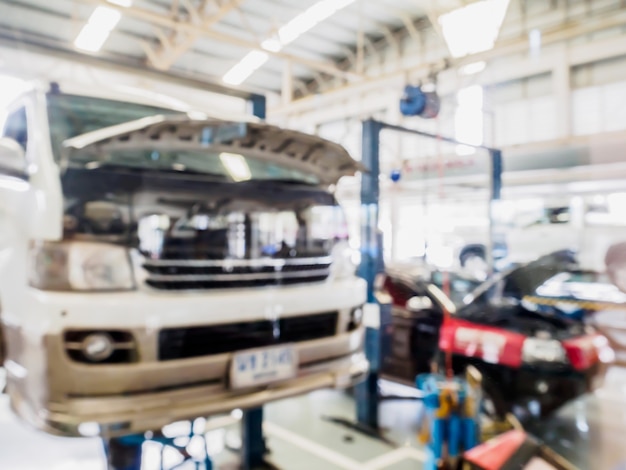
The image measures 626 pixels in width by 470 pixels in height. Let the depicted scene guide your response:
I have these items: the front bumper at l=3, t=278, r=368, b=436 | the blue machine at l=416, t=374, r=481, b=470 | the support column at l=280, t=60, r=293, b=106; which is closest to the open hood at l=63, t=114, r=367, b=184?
the front bumper at l=3, t=278, r=368, b=436

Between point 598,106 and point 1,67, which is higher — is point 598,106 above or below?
above

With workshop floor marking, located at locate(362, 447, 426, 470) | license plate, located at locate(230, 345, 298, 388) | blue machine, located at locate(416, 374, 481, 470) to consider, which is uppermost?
license plate, located at locate(230, 345, 298, 388)

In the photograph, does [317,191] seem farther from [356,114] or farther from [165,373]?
[356,114]

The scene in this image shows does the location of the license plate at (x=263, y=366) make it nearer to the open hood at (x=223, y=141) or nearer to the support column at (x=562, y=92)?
the open hood at (x=223, y=141)

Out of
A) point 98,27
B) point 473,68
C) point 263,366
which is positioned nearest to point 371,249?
point 263,366

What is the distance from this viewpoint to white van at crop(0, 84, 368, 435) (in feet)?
3.96

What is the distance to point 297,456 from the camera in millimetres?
2324

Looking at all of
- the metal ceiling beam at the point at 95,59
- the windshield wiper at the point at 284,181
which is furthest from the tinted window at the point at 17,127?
the windshield wiper at the point at 284,181

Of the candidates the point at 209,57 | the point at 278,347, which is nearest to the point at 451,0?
the point at 209,57

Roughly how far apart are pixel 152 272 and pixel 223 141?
453 millimetres

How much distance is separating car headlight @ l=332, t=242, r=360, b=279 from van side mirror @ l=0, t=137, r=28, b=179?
1102 mm

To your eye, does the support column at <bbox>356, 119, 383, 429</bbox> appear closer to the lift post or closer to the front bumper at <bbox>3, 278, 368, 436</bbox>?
the lift post

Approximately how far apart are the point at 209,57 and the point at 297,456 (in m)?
2.71

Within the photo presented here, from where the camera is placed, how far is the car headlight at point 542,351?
2.33 meters
